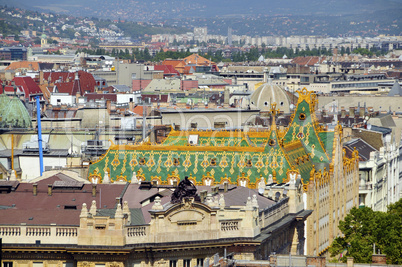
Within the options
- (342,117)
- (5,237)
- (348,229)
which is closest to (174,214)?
(5,237)

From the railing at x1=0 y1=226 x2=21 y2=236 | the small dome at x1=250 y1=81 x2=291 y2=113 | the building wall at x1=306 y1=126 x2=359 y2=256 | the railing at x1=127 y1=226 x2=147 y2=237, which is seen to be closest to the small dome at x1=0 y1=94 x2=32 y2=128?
the building wall at x1=306 y1=126 x2=359 y2=256

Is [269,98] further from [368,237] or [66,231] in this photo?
[66,231]

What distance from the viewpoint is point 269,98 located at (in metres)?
186

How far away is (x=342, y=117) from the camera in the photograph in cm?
15625

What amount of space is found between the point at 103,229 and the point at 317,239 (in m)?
34.0

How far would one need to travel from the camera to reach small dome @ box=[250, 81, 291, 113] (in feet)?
604

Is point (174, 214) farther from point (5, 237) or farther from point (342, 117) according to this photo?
point (342, 117)

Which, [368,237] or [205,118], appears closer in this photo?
[368,237]

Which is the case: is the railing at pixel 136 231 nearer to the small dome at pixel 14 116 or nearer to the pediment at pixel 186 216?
the pediment at pixel 186 216

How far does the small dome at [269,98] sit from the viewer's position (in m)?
184

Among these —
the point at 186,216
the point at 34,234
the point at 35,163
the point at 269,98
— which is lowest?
the point at 269,98

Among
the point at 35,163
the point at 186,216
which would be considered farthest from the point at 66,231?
the point at 35,163

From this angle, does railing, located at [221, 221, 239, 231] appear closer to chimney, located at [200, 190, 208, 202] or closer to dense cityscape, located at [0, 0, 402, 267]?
dense cityscape, located at [0, 0, 402, 267]

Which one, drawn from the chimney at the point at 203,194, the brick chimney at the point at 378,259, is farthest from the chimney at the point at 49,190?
the brick chimney at the point at 378,259
